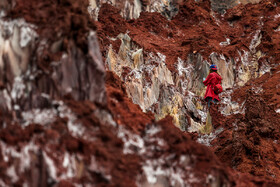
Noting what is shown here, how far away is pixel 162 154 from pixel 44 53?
2.46m

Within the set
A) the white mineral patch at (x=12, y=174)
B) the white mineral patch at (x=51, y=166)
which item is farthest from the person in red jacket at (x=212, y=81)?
the white mineral patch at (x=12, y=174)

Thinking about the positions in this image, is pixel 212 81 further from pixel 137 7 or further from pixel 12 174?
pixel 137 7

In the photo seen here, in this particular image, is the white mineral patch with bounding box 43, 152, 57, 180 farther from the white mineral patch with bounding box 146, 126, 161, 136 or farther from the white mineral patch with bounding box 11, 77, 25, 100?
the white mineral patch with bounding box 146, 126, 161, 136

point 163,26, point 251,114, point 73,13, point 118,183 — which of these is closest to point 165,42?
point 163,26

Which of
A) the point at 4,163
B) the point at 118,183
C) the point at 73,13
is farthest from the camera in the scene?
the point at 73,13

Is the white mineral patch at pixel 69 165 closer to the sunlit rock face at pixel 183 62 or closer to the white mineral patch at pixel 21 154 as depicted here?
the white mineral patch at pixel 21 154

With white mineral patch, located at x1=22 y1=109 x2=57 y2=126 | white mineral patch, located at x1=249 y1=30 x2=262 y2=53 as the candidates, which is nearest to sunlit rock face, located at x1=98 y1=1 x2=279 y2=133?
white mineral patch, located at x1=249 y1=30 x2=262 y2=53

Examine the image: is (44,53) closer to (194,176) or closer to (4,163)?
(4,163)

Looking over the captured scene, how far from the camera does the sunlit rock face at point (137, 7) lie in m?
18.8

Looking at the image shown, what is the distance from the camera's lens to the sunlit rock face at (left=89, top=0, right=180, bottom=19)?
18.8 m

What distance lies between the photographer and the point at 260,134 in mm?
11047

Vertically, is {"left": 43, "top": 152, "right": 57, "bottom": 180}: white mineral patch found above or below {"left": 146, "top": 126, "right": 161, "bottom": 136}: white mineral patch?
below

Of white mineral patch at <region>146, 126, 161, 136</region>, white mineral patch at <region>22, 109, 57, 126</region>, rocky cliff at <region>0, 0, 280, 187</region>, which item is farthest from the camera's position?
white mineral patch at <region>146, 126, 161, 136</region>

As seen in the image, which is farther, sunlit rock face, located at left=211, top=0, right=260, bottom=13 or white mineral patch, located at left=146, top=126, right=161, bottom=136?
sunlit rock face, located at left=211, top=0, right=260, bottom=13
